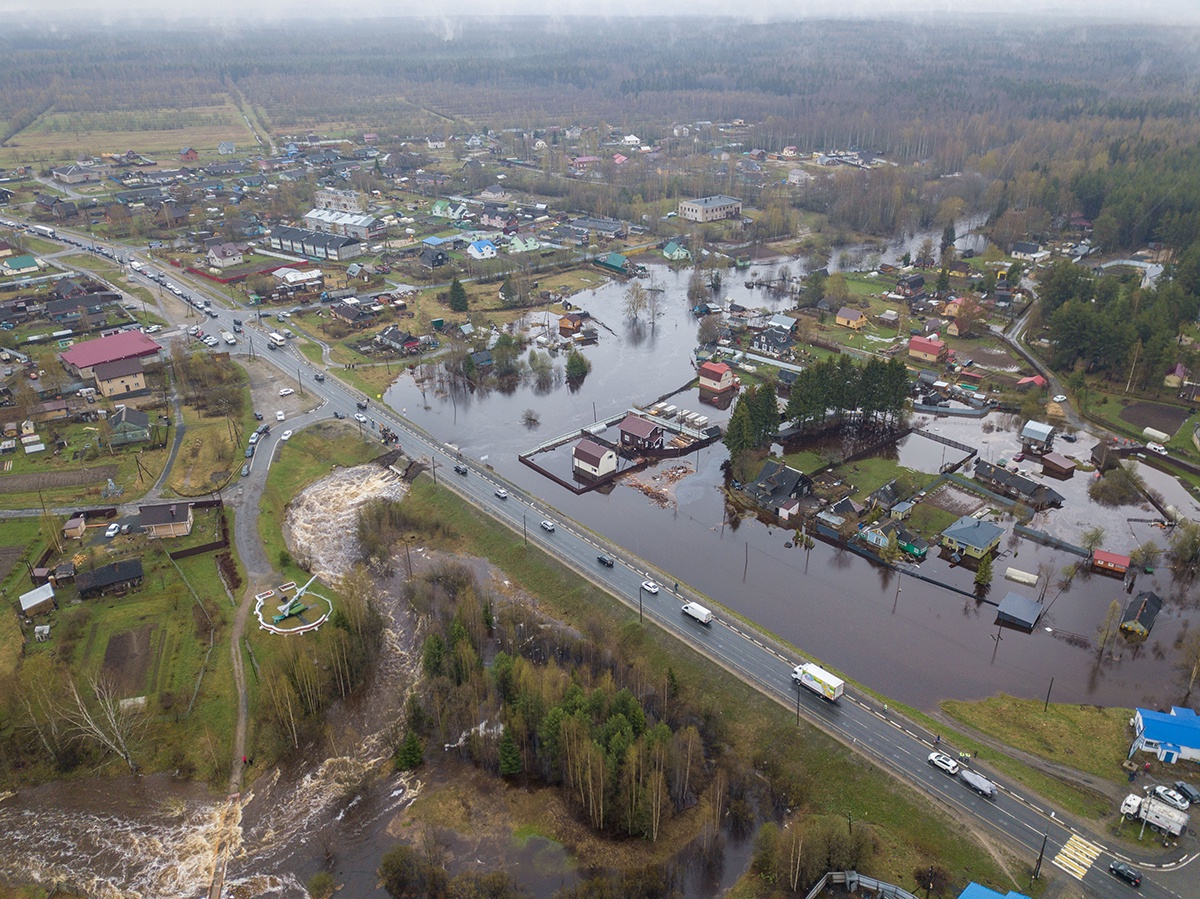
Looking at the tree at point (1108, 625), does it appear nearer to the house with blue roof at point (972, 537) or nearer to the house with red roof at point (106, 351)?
the house with blue roof at point (972, 537)

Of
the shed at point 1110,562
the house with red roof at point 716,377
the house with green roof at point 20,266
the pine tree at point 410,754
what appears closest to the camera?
the pine tree at point 410,754

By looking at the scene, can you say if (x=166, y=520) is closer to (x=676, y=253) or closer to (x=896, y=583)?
(x=896, y=583)

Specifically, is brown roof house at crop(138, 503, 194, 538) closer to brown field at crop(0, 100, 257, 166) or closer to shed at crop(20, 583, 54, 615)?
shed at crop(20, 583, 54, 615)

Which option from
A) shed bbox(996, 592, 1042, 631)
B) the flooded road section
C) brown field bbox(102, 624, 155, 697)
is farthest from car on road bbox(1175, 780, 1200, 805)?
brown field bbox(102, 624, 155, 697)

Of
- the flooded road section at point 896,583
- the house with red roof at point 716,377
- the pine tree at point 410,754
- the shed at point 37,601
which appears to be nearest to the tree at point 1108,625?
the flooded road section at point 896,583

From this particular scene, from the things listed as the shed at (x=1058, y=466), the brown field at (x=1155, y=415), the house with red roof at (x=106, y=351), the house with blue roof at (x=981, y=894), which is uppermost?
the house with red roof at (x=106, y=351)

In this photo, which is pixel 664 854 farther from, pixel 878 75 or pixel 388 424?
pixel 878 75
